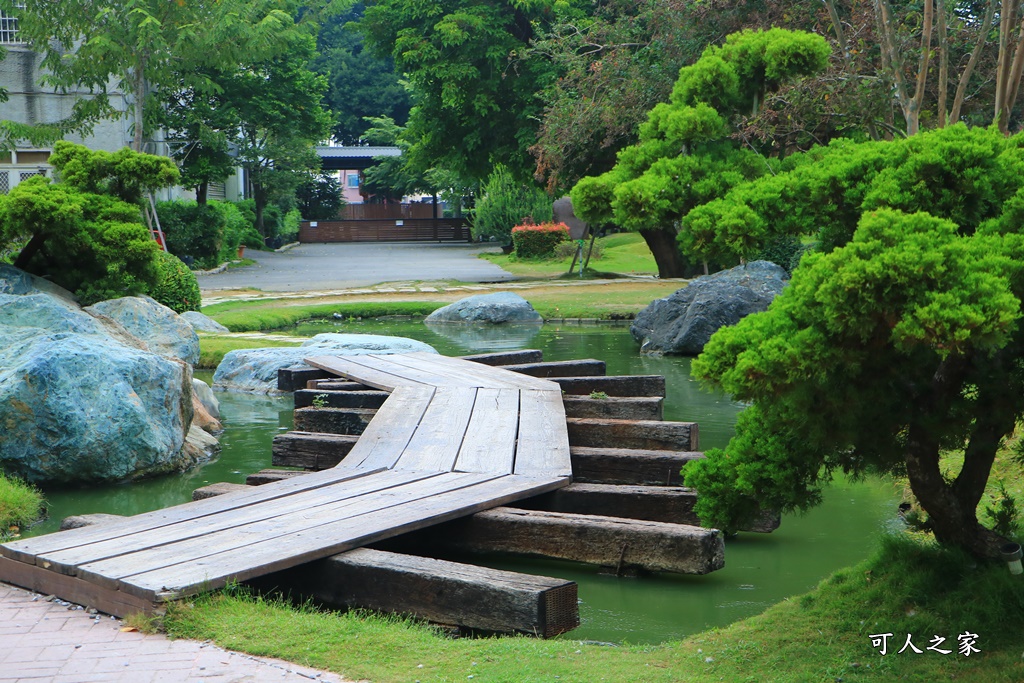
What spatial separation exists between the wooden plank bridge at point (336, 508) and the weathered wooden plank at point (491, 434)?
0.04 feet

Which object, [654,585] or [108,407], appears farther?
[108,407]

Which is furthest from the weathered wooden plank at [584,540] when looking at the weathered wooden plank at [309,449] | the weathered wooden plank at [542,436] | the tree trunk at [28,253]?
the tree trunk at [28,253]

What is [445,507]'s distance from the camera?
5348 millimetres

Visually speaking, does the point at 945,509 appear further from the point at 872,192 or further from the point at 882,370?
the point at 872,192

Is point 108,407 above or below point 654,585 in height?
above

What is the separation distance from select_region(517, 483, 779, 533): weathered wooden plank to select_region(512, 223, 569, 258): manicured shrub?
27.4 metres

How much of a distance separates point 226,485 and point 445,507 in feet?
5.19

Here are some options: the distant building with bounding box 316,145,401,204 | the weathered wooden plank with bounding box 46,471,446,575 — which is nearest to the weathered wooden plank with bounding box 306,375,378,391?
the weathered wooden plank with bounding box 46,471,446,575

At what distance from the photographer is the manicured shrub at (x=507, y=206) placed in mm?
36750

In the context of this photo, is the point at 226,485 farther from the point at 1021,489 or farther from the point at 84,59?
the point at 84,59

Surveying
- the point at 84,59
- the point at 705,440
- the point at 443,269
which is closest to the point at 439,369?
the point at 705,440

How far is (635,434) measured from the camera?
7309mm

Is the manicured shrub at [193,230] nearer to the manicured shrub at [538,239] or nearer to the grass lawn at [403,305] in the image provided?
the manicured shrub at [538,239]

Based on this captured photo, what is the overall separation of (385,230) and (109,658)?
49713 mm
